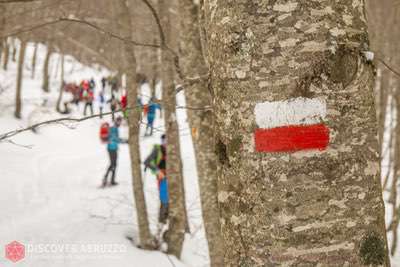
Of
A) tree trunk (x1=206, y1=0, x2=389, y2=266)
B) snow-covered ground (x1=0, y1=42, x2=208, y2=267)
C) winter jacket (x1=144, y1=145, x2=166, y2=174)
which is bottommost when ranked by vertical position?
snow-covered ground (x1=0, y1=42, x2=208, y2=267)

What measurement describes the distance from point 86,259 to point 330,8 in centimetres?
647

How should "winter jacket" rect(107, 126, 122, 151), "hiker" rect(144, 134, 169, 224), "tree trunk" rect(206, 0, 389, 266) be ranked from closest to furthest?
1. "tree trunk" rect(206, 0, 389, 266)
2. "hiker" rect(144, 134, 169, 224)
3. "winter jacket" rect(107, 126, 122, 151)

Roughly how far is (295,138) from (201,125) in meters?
3.02

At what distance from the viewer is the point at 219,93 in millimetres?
1082

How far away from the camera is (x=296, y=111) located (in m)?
0.95

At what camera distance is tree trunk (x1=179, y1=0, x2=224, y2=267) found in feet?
13.0

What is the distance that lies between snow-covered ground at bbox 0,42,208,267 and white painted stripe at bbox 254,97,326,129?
123 centimetres

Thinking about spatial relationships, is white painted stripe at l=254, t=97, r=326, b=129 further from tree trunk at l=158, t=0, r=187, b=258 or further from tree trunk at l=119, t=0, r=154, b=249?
tree trunk at l=119, t=0, r=154, b=249

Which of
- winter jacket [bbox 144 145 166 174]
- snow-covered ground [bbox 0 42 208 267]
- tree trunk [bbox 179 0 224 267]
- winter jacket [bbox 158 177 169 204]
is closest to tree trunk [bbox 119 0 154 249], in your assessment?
snow-covered ground [bbox 0 42 208 267]

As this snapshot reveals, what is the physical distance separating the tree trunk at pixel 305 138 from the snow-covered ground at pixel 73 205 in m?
1.19

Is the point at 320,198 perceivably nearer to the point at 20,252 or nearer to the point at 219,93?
the point at 219,93

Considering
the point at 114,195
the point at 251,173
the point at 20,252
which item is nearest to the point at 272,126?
the point at 251,173

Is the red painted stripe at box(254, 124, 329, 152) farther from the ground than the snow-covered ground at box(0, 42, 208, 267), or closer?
farther from the ground

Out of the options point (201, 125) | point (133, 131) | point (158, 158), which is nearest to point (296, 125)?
point (201, 125)
